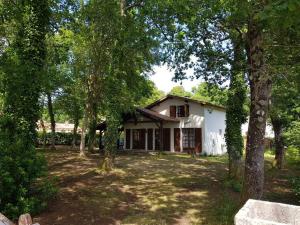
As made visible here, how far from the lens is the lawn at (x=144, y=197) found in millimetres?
8656

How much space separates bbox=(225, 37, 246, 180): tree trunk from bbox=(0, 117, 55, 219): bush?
8628 mm

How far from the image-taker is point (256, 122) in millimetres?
7902

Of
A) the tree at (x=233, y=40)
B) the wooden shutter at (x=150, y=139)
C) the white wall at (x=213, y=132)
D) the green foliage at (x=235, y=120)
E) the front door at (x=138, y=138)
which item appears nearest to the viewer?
the tree at (x=233, y=40)

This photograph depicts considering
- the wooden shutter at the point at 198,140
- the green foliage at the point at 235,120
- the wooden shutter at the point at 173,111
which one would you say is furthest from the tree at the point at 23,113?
the wooden shutter at the point at 173,111

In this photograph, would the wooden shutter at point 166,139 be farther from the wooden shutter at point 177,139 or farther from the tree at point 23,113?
the tree at point 23,113

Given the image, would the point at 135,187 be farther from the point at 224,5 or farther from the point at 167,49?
the point at 224,5

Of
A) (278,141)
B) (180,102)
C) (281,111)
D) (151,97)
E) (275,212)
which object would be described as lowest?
(275,212)

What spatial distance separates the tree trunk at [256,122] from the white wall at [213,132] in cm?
2019

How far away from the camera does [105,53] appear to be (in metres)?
19.4

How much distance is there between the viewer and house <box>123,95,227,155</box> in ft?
94.9

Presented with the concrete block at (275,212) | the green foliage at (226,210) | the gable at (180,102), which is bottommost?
the green foliage at (226,210)

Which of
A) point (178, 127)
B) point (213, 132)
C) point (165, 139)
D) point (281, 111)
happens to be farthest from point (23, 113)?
point (213, 132)

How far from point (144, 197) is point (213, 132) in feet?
67.1

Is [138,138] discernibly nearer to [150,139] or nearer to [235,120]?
[150,139]
